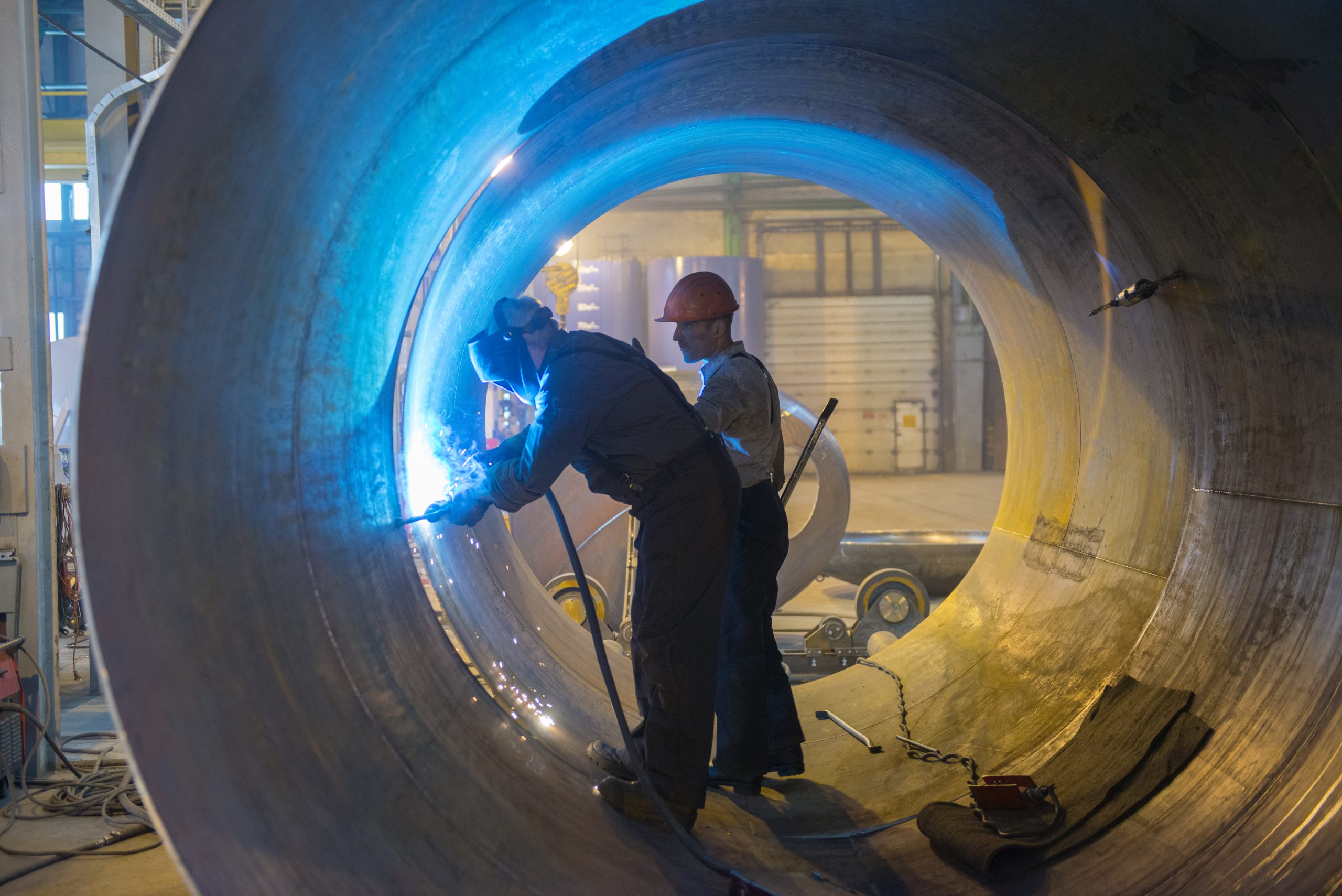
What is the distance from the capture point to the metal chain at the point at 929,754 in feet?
11.1

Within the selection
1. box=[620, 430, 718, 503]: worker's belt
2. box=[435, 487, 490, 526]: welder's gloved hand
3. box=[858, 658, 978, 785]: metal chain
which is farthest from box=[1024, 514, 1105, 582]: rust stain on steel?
box=[435, 487, 490, 526]: welder's gloved hand

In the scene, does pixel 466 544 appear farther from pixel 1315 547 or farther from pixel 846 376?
pixel 846 376

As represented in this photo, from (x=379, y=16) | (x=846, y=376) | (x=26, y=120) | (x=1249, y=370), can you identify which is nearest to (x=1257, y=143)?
(x=1249, y=370)

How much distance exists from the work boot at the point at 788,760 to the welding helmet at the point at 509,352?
163 centimetres

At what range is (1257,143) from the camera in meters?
2.50

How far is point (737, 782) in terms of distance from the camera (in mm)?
3338

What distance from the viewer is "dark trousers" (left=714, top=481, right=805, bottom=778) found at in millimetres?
3295

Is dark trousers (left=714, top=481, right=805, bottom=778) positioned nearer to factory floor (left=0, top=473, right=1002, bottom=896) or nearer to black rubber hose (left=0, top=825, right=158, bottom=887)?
factory floor (left=0, top=473, right=1002, bottom=896)

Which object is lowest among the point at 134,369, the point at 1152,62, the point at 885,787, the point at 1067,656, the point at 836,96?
the point at 885,787

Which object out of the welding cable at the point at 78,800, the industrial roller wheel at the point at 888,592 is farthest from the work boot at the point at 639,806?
A: the industrial roller wheel at the point at 888,592

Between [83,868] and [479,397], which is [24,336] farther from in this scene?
[83,868]

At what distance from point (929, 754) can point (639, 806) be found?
55.6 inches

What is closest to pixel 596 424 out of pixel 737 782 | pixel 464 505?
pixel 464 505

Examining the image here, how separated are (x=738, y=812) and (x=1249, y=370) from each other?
222 cm
